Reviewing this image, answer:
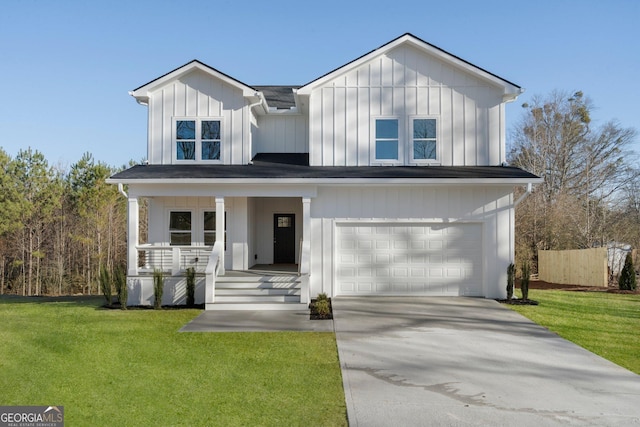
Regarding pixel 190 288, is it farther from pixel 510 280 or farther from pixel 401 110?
pixel 510 280

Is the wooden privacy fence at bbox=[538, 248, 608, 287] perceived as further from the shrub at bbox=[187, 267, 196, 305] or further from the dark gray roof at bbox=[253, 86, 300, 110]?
the shrub at bbox=[187, 267, 196, 305]

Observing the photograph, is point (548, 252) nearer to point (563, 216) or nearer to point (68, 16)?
point (563, 216)

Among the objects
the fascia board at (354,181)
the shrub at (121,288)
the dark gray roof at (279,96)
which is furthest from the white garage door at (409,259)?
the shrub at (121,288)

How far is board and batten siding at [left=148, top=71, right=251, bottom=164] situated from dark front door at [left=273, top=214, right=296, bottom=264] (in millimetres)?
2888

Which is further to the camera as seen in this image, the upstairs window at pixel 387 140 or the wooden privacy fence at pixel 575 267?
the wooden privacy fence at pixel 575 267

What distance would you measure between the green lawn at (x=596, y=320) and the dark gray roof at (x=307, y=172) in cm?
377

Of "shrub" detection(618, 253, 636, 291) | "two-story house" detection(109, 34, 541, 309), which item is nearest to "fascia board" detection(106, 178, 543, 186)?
"two-story house" detection(109, 34, 541, 309)

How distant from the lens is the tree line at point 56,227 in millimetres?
30047

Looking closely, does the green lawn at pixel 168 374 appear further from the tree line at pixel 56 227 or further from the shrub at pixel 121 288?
the tree line at pixel 56 227

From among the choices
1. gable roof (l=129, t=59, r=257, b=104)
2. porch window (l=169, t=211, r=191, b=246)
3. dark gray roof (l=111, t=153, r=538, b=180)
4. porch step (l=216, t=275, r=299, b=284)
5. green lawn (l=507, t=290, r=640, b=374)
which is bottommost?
green lawn (l=507, t=290, r=640, b=374)

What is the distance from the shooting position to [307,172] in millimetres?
13938

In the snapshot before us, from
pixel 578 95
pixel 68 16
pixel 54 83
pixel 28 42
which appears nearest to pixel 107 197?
pixel 54 83

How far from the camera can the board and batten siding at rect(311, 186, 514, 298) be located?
14.1m

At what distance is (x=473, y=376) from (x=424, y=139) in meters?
9.34
